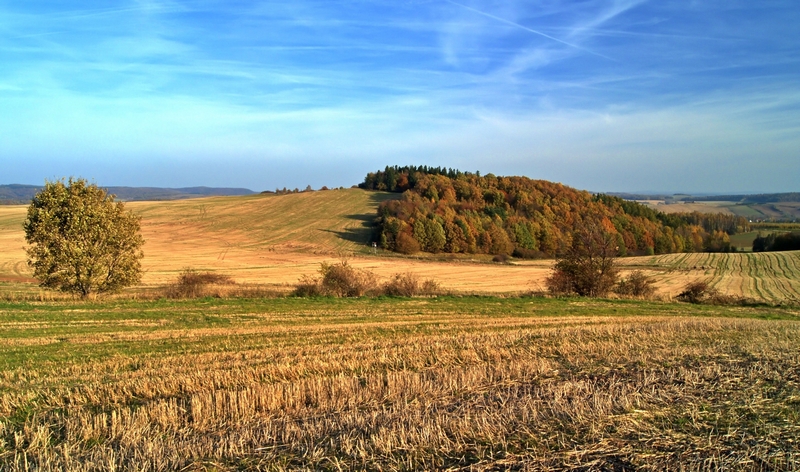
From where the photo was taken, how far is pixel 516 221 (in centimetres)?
7981

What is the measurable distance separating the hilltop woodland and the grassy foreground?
59.1 metres

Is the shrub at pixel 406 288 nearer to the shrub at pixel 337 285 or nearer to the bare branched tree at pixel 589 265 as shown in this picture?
the shrub at pixel 337 285

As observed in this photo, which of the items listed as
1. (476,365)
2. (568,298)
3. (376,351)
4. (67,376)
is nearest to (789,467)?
(476,365)

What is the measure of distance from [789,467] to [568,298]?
87.2 feet

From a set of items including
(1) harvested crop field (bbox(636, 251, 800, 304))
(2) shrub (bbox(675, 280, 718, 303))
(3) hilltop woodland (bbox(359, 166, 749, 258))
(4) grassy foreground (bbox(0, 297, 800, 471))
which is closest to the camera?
(4) grassy foreground (bbox(0, 297, 800, 471))

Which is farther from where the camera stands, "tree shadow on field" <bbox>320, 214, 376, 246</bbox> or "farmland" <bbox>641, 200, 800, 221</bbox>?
"farmland" <bbox>641, 200, 800, 221</bbox>

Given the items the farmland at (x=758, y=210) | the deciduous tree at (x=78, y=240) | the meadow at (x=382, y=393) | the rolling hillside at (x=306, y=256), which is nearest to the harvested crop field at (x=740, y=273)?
the rolling hillside at (x=306, y=256)

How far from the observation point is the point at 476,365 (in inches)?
345

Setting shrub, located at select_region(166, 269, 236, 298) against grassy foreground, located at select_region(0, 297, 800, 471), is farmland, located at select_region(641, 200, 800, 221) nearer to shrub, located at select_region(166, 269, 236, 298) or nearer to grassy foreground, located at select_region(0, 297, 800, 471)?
shrub, located at select_region(166, 269, 236, 298)

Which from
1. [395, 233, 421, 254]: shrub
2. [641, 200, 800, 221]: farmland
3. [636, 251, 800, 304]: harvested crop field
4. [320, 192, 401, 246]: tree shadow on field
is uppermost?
[641, 200, 800, 221]: farmland

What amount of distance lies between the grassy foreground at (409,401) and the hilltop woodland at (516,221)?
59081mm

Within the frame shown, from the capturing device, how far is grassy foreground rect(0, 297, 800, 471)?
4473 mm

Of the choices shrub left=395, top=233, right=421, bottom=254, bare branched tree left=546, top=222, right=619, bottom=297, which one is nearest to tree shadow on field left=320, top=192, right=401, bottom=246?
shrub left=395, top=233, right=421, bottom=254

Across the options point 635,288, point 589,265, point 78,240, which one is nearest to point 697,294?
point 635,288
